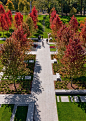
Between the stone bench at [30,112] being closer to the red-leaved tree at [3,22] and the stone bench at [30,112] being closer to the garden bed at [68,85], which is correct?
the garden bed at [68,85]

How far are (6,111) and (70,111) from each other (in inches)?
322

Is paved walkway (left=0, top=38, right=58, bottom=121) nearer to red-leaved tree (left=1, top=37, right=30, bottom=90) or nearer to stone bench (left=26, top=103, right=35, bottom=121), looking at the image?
stone bench (left=26, top=103, right=35, bottom=121)

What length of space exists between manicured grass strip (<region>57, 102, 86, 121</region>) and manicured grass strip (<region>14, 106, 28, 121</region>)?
14.0ft

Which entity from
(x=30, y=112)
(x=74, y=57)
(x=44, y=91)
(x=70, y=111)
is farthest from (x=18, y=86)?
(x=74, y=57)

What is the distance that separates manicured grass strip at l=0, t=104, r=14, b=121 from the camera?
15289 mm

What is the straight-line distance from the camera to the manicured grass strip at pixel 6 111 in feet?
50.2

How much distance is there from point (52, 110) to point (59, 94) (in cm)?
329

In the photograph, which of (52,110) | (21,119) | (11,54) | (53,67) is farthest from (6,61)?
(53,67)

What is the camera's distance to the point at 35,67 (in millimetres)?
25531

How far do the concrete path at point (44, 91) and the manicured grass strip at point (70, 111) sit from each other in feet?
2.42

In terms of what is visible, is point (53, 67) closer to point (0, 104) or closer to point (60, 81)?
point (60, 81)

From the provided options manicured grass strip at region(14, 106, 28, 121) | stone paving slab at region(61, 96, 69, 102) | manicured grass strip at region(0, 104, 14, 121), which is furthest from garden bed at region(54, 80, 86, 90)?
manicured grass strip at region(0, 104, 14, 121)

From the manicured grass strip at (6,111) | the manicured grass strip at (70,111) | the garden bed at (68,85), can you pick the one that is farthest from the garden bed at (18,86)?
the manicured grass strip at (70,111)

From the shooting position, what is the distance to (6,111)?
16.2 meters
